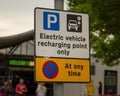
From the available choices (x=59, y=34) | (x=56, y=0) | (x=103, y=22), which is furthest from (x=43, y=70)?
(x=103, y=22)

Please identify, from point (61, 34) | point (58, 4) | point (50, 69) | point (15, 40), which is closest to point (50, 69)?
point (50, 69)

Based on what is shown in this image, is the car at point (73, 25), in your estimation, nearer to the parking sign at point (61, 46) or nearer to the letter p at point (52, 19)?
the parking sign at point (61, 46)

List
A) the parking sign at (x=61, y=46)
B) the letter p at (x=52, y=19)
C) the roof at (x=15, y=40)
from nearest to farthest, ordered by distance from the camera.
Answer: the parking sign at (x=61, y=46), the letter p at (x=52, y=19), the roof at (x=15, y=40)

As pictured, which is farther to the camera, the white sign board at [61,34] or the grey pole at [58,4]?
the grey pole at [58,4]

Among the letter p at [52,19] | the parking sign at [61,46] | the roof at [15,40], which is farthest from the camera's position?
the roof at [15,40]

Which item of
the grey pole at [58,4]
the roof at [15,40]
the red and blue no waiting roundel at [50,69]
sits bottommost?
the red and blue no waiting roundel at [50,69]

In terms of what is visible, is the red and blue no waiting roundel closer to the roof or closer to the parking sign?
the parking sign

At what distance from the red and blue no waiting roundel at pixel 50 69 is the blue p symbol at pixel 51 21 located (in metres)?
0.38

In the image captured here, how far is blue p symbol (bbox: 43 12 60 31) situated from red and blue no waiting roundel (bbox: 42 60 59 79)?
382 mm

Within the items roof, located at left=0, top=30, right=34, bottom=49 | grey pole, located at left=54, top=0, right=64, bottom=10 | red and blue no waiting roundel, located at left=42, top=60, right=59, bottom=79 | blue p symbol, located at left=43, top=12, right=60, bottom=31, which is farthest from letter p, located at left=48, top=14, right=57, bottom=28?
roof, located at left=0, top=30, right=34, bottom=49

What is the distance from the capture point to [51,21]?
226 inches

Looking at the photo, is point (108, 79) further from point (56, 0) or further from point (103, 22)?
point (56, 0)

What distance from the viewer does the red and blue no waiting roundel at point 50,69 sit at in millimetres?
5625

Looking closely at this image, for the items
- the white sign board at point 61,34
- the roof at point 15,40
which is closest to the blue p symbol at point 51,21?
the white sign board at point 61,34
